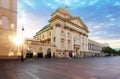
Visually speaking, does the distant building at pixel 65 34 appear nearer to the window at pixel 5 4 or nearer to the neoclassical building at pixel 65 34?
the neoclassical building at pixel 65 34

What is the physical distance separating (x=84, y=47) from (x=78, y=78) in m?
53.2

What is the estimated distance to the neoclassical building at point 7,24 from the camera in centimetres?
2392

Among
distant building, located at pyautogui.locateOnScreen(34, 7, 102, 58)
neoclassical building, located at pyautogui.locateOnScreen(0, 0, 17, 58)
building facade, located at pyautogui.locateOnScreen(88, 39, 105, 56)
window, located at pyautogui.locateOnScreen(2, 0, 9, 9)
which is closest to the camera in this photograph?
neoclassical building, located at pyautogui.locateOnScreen(0, 0, 17, 58)

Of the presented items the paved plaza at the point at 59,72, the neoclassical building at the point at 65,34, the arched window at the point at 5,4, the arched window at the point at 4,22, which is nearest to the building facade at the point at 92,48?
the neoclassical building at the point at 65,34

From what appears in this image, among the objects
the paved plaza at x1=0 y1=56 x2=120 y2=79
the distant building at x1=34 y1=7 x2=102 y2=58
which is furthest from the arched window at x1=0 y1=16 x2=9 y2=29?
the distant building at x1=34 y1=7 x2=102 y2=58

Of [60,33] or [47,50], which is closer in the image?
[47,50]

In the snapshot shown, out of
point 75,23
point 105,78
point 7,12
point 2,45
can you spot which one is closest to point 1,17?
point 7,12

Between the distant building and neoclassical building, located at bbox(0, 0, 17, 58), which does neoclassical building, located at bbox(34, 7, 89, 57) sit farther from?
neoclassical building, located at bbox(0, 0, 17, 58)

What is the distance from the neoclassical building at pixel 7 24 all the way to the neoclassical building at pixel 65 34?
1827 cm

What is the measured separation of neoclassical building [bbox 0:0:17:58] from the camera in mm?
23922

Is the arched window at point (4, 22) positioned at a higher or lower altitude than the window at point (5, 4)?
lower

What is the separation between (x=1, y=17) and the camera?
24469mm

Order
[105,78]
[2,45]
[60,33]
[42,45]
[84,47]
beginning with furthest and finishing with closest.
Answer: [84,47] < [60,33] < [42,45] < [2,45] < [105,78]

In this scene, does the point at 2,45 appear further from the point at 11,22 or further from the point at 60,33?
the point at 60,33
